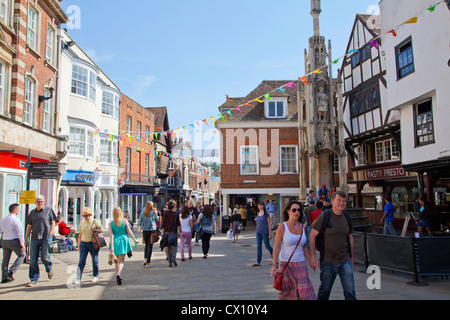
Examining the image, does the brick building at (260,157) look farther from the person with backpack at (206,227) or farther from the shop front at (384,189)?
the person with backpack at (206,227)

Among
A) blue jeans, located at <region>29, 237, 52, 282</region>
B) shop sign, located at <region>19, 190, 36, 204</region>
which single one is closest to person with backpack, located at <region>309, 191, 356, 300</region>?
blue jeans, located at <region>29, 237, 52, 282</region>

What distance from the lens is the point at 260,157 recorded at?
24.1 m

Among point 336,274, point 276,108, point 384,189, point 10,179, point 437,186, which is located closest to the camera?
point 336,274

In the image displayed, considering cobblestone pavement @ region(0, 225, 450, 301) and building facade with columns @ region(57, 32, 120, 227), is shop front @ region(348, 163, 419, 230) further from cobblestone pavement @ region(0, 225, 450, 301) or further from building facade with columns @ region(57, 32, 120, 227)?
building facade with columns @ region(57, 32, 120, 227)

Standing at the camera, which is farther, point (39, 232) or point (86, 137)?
point (86, 137)

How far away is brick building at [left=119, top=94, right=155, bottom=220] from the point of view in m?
27.1

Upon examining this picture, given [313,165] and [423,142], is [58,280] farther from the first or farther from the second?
[313,165]

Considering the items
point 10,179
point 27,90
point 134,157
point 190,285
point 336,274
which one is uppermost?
point 27,90

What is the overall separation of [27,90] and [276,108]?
620 inches

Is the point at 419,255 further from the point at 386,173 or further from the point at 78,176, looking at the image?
the point at 78,176

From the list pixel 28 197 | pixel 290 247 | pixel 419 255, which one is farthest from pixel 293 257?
pixel 28 197

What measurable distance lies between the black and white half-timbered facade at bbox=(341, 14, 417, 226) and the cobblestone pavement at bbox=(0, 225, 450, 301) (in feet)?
39.3

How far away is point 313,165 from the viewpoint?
65.4 feet
